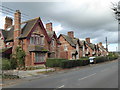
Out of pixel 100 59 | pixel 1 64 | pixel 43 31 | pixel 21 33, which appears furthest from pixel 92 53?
pixel 1 64

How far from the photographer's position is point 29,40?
27.5 metres

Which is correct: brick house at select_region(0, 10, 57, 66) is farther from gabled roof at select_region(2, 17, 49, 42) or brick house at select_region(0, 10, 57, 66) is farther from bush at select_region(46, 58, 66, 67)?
bush at select_region(46, 58, 66, 67)

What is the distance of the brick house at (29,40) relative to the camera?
88.3 ft

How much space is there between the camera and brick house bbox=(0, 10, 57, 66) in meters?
26.9

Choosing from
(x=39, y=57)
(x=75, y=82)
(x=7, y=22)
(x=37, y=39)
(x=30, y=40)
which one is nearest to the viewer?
(x=75, y=82)

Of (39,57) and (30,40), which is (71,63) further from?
(30,40)

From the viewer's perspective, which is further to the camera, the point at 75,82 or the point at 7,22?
the point at 7,22

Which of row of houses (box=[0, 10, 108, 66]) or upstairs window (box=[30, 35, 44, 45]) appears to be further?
upstairs window (box=[30, 35, 44, 45])

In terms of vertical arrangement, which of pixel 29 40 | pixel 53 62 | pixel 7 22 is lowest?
pixel 53 62

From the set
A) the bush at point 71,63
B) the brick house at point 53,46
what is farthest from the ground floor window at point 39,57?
the bush at point 71,63

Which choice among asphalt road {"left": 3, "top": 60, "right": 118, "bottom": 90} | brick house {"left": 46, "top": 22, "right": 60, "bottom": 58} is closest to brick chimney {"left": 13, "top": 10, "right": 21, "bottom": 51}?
brick house {"left": 46, "top": 22, "right": 60, "bottom": 58}

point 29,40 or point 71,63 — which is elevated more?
point 29,40

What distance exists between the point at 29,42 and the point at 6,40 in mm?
5730

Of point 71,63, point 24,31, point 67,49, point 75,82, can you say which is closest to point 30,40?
point 24,31
